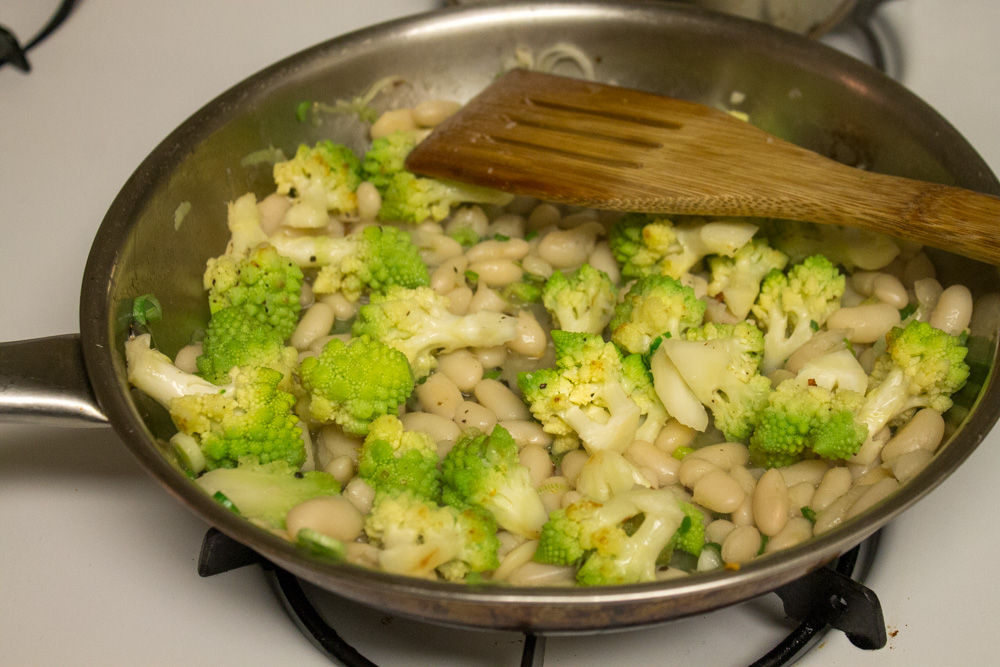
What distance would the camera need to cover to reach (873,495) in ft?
3.07

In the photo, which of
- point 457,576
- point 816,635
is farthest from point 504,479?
point 816,635

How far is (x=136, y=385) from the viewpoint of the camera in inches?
40.4

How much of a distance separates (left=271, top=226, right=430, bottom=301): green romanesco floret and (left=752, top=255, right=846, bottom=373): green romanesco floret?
490 millimetres

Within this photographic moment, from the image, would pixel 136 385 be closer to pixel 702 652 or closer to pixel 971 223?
pixel 702 652

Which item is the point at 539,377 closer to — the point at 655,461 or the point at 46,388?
the point at 655,461

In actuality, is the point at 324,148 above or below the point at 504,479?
above

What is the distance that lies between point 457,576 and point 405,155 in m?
0.70

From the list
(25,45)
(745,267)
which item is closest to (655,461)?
(745,267)

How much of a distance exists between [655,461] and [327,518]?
0.41m

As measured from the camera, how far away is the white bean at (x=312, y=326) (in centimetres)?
122

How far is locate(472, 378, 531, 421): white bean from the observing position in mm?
1149

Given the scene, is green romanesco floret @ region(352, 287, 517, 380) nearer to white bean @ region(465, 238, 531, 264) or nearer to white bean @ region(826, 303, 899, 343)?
white bean @ region(465, 238, 531, 264)

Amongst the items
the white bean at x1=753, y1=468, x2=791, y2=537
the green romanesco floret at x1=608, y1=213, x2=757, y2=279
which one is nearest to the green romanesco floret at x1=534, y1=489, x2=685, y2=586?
the white bean at x1=753, y1=468, x2=791, y2=537

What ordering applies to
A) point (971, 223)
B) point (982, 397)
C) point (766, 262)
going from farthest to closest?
1. point (766, 262)
2. point (971, 223)
3. point (982, 397)
